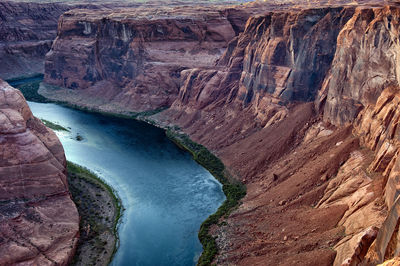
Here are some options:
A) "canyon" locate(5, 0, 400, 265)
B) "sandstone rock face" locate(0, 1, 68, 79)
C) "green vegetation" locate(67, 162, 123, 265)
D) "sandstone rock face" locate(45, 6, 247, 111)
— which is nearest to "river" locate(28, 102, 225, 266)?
"green vegetation" locate(67, 162, 123, 265)

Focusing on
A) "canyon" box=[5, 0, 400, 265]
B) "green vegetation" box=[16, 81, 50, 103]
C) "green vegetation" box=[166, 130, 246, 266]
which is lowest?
"green vegetation" box=[16, 81, 50, 103]

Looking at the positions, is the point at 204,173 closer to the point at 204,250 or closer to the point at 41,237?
the point at 204,250

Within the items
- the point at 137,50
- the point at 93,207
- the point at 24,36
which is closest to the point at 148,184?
the point at 93,207

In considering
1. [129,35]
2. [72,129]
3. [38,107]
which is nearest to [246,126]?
[72,129]

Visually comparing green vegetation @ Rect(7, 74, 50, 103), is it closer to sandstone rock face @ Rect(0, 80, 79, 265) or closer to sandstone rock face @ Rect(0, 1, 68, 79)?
sandstone rock face @ Rect(0, 1, 68, 79)

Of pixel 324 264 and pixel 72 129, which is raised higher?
pixel 324 264

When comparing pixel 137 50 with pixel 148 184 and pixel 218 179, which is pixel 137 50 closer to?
pixel 148 184
